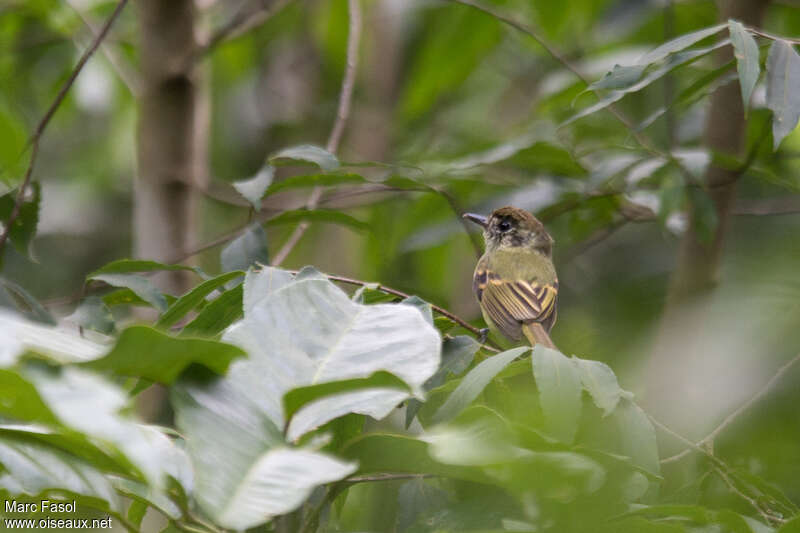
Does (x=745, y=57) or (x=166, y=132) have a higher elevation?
(x=745, y=57)

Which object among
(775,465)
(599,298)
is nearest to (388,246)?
(599,298)

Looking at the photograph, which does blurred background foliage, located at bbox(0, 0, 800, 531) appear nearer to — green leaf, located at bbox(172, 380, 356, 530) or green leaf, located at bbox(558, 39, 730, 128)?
green leaf, located at bbox(558, 39, 730, 128)

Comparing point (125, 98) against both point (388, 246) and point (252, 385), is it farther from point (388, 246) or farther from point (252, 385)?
point (252, 385)

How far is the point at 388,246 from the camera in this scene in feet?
12.7

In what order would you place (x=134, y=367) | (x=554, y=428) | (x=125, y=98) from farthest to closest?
(x=125, y=98)
(x=554, y=428)
(x=134, y=367)

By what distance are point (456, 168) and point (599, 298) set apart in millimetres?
1258

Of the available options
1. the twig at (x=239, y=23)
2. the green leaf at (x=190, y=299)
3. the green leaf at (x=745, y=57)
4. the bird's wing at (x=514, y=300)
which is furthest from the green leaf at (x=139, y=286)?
the bird's wing at (x=514, y=300)

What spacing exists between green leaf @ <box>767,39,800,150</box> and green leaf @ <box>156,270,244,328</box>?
1.12m

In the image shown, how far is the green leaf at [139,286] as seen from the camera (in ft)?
6.40

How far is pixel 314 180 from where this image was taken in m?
2.32

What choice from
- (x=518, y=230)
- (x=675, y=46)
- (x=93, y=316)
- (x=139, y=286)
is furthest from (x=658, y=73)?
(x=518, y=230)

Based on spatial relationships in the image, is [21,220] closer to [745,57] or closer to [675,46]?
[675,46]

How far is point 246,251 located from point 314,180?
0.28 meters

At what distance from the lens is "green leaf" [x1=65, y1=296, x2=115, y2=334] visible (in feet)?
6.45
